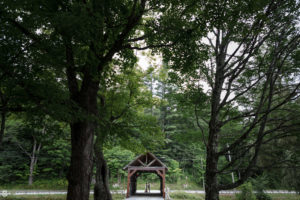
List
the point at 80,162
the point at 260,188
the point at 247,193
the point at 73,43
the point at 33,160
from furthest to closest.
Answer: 1. the point at 33,160
2. the point at 260,188
3. the point at 247,193
4. the point at 80,162
5. the point at 73,43

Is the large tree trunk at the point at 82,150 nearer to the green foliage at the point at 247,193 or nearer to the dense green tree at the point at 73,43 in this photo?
the dense green tree at the point at 73,43

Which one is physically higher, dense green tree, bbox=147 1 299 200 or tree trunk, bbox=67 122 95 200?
dense green tree, bbox=147 1 299 200

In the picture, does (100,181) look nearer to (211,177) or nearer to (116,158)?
(211,177)

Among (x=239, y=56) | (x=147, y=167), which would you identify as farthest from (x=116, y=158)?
(x=239, y=56)

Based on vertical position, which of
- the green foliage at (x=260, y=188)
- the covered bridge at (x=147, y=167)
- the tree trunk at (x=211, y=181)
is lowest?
the green foliage at (x=260, y=188)

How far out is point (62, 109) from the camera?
10.5 ft

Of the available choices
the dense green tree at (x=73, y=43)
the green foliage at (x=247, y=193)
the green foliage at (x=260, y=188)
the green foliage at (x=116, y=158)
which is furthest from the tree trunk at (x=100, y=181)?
the green foliage at (x=260, y=188)

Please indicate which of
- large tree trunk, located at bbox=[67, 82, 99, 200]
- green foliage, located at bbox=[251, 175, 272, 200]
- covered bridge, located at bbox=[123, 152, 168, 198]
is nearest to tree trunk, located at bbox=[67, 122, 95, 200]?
large tree trunk, located at bbox=[67, 82, 99, 200]

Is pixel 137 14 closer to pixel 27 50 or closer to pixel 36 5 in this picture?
pixel 36 5

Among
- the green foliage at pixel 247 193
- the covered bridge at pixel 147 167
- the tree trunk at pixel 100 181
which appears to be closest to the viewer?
the tree trunk at pixel 100 181

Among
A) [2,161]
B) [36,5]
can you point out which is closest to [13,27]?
[36,5]

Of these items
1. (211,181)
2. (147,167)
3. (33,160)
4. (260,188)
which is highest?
(211,181)

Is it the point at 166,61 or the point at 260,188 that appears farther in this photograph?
the point at 260,188

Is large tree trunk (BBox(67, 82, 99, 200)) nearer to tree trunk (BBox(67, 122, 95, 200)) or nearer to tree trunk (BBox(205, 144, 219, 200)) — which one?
tree trunk (BBox(67, 122, 95, 200))
